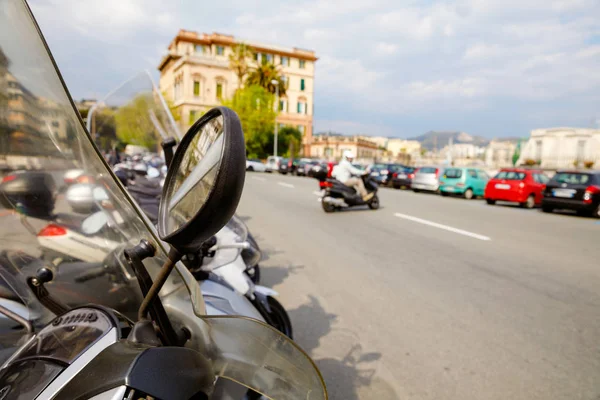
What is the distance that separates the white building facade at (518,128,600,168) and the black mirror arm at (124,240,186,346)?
1356 inches

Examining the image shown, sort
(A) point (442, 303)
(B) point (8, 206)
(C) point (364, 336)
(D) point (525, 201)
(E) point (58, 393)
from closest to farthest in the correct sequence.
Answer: (E) point (58, 393)
(B) point (8, 206)
(C) point (364, 336)
(A) point (442, 303)
(D) point (525, 201)

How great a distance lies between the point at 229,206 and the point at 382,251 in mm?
6147

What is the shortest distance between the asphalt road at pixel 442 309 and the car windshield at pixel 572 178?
20.9ft

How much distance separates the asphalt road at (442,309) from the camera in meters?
2.97

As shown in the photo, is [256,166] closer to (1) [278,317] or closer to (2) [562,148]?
(2) [562,148]

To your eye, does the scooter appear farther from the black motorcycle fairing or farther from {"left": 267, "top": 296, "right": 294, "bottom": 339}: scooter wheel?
the black motorcycle fairing

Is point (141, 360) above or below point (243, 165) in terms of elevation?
below

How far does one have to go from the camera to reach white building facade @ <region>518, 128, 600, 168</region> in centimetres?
3209

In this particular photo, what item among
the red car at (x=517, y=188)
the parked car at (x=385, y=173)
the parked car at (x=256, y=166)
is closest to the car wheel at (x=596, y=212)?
the red car at (x=517, y=188)

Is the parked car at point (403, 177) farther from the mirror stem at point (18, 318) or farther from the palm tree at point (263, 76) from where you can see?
the palm tree at point (263, 76)

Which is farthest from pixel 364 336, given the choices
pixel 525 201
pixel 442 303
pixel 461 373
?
pixel 525 201

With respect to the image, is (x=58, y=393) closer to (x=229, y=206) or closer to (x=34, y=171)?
(x=229, y=206)

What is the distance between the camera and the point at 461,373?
120 inches

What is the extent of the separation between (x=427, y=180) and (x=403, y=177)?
2.68 meters
